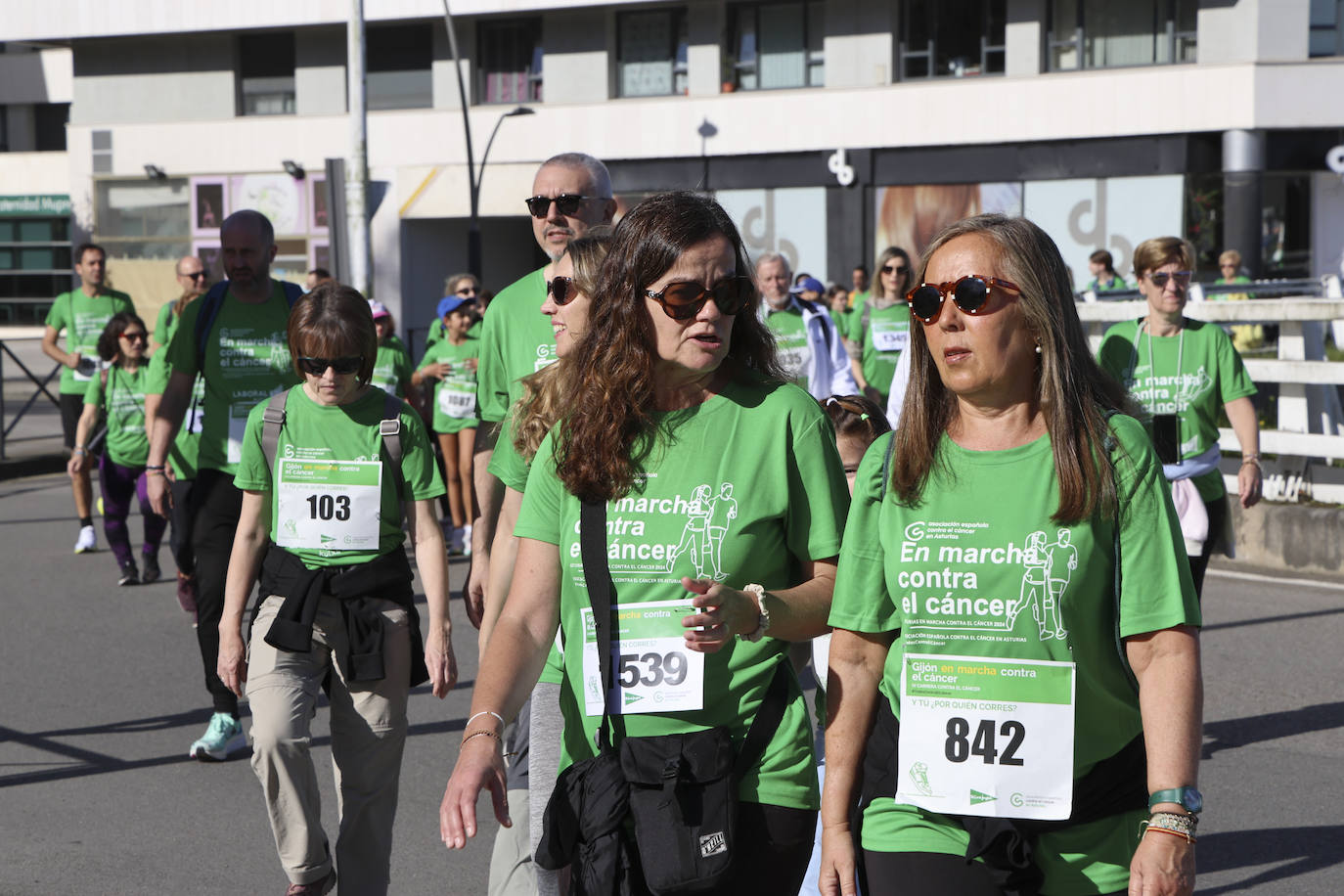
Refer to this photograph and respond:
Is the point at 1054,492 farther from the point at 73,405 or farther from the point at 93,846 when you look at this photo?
the point at 73,405

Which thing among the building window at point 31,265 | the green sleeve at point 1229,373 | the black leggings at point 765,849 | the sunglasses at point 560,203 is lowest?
the black leggings at point 765,849

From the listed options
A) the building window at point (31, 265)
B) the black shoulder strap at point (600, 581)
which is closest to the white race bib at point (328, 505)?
the black shoulder strap at point (600, 581)

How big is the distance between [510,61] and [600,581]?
35796mm

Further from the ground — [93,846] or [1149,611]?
[1149,611]

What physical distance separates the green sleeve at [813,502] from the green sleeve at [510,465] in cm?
107

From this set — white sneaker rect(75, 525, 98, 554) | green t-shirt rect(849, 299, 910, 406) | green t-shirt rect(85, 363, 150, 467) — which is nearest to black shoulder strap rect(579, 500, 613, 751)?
green t-shirt rect(849, 299, 910, 406)

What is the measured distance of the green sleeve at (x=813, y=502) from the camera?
298 centimetres

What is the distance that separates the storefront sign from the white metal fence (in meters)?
42.0

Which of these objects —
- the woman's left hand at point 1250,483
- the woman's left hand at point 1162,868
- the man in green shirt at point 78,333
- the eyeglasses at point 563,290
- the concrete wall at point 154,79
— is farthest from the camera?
the concrete wall at point 154,79

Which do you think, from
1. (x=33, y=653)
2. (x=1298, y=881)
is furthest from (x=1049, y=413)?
(x=33, y=653)

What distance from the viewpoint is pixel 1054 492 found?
2.62 meters

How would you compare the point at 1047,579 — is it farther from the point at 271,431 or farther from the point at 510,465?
the point at 271,431

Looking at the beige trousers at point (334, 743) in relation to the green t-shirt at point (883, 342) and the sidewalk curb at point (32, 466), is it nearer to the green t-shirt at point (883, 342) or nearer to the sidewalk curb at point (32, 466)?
the green t-shirt at point (883, 342)

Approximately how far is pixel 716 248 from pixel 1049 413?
71cm
